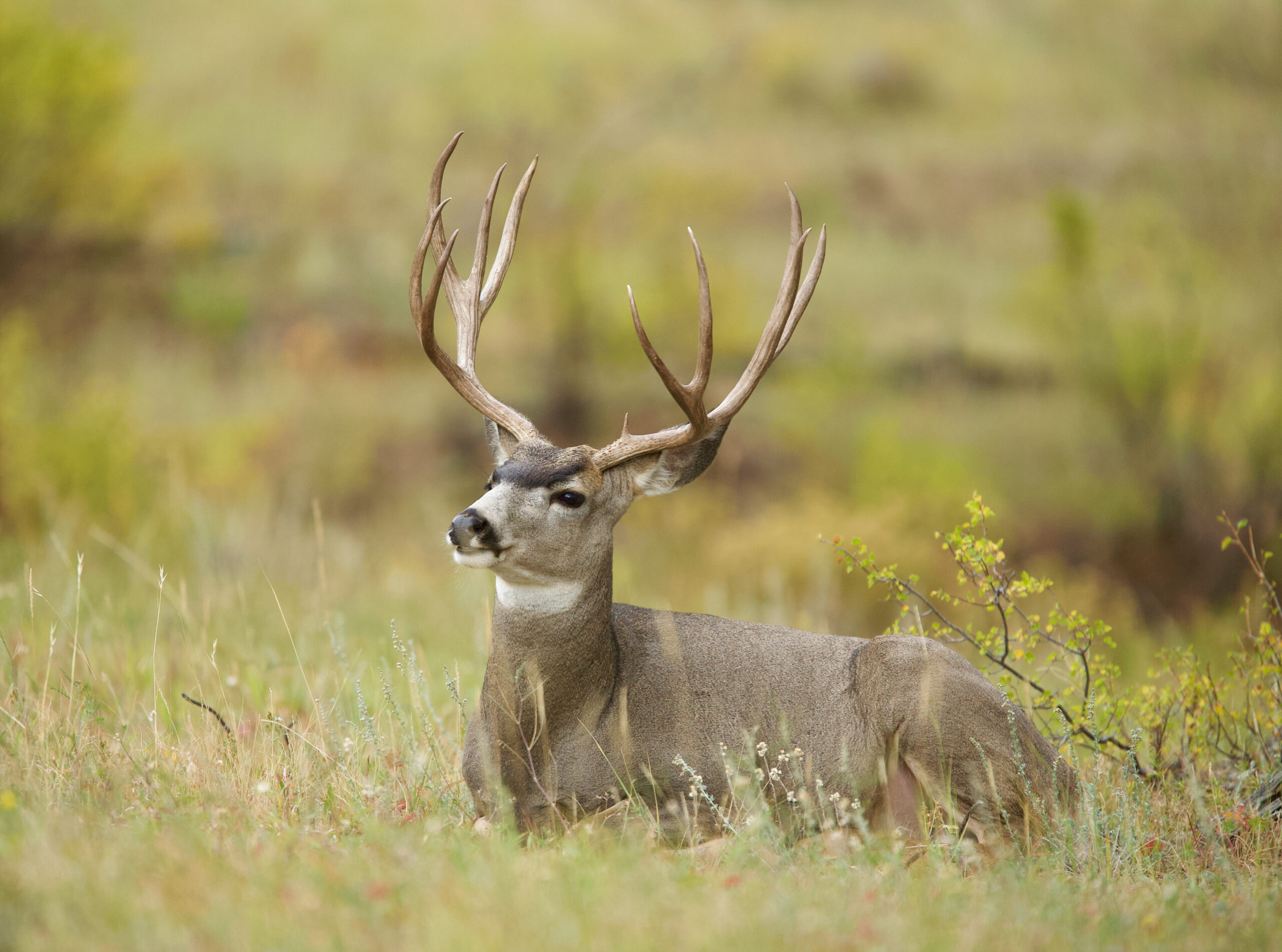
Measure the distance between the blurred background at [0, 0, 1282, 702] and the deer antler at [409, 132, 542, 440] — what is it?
121 cm

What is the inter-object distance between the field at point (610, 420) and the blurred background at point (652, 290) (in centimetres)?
9

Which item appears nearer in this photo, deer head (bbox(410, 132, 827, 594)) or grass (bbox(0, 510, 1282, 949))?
grass (bbox(0, 510, 1282, 949))

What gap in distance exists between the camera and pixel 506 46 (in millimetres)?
28203

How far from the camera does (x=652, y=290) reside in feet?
72.0

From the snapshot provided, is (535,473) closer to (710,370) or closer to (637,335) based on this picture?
(637,335)

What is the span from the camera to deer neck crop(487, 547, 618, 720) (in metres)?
4.24

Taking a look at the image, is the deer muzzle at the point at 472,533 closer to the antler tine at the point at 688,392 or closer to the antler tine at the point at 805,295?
the antler tine at the point at 688,392

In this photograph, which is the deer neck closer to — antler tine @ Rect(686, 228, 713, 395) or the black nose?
the black nose

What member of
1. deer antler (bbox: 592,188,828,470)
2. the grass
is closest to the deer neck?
the grass

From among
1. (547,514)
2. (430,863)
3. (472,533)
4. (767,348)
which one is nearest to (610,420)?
(767,348)

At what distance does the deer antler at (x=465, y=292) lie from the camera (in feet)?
14.4

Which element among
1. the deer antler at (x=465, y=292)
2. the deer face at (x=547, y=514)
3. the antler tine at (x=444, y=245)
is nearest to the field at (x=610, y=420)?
the deer face at (x=547, y=514)

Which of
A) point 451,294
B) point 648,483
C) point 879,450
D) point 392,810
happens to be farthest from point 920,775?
point 879,450

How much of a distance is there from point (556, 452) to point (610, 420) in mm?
15744
